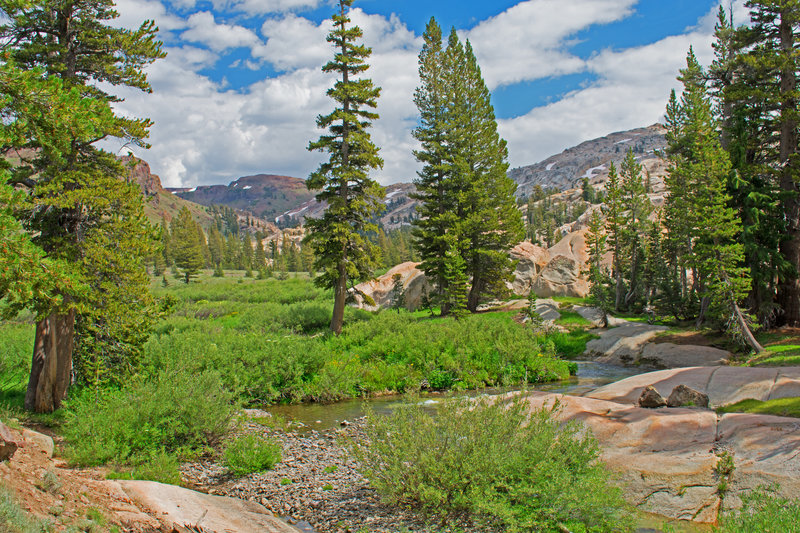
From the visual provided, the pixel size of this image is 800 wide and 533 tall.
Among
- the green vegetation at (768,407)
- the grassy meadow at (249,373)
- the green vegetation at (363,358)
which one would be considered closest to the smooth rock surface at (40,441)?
the grassy meadow at (249,373)

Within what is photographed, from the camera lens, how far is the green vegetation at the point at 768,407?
9.39 meters

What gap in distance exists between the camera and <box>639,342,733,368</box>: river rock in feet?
64.3

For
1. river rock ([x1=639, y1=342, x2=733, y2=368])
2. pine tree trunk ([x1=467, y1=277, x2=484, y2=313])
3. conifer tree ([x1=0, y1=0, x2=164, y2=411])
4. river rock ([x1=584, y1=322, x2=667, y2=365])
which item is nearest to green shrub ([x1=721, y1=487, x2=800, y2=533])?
conifer tree ([x1=0, y1=0, x2=164, y2=411])

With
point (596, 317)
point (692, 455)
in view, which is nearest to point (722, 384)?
point (692, 455)

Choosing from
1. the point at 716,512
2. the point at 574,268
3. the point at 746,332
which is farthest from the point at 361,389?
the point at 574,268

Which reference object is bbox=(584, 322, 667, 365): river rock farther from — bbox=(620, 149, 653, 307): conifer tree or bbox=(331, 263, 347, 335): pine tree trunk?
bbox=(620, 149, 653, 307): conifer tree

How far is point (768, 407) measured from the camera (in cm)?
989

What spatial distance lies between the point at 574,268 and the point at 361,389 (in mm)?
38381

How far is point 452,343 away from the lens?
19.6 metres

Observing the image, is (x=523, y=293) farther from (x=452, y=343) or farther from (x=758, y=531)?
(x=758, y=531)

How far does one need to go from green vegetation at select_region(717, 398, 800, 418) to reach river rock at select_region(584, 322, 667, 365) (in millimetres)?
12325

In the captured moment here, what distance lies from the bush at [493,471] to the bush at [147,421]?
172 inches

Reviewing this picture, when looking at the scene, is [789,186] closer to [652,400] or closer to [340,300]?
[652,400]

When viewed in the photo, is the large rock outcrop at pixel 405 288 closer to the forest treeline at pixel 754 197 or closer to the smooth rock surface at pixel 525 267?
the smooth rock surface at pixel 525 267
